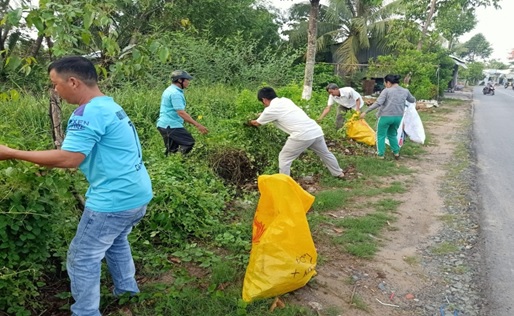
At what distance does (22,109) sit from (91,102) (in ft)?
17.5

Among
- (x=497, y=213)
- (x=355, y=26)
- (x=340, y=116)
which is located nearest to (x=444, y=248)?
(x=497, y=213)

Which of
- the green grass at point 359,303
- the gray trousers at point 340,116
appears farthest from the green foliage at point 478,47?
the green grass at point 359,303

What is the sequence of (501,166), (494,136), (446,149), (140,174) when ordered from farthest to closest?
(494,136)
(446,149)
(501,166)
(140,174)

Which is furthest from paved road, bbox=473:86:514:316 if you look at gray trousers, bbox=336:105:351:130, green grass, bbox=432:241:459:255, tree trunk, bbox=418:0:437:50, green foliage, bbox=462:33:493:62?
green foliage, bbox=462:33:493:62

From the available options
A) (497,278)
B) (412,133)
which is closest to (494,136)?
(412,133)

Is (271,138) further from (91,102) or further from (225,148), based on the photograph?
(91,102)

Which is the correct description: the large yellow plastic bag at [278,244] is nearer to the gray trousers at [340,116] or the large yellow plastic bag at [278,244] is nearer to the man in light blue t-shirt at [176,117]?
the man in light blue t-shirt at [176,117]

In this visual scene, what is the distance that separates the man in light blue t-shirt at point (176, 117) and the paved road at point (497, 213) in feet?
12.2

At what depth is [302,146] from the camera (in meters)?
5.37

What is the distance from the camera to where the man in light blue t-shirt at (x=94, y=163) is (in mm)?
2020

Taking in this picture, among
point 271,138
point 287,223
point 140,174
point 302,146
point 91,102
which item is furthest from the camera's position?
point 271,138

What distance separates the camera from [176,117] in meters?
5.47

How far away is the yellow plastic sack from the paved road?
201cm

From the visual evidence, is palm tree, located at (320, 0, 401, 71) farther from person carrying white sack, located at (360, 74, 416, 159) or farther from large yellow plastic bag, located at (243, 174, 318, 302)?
large yellow plastic bag, located at (243, 174, 318, 302)
